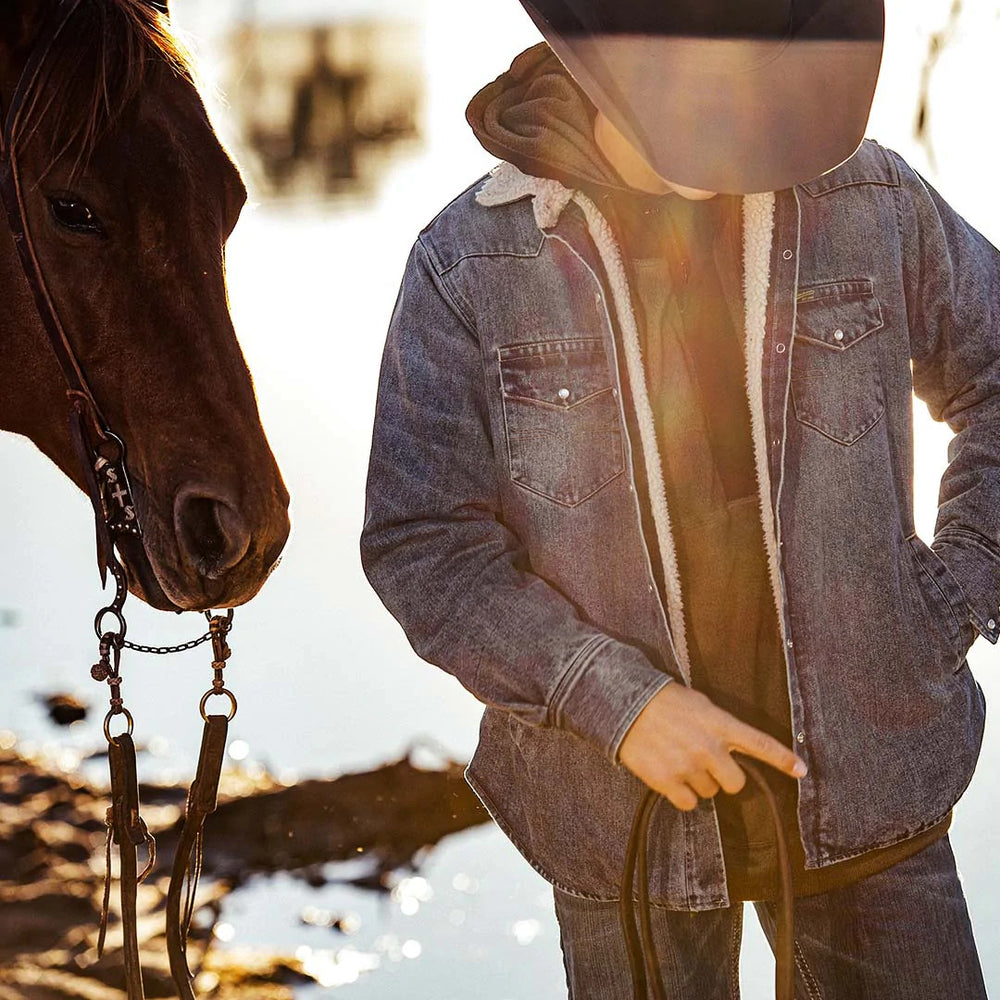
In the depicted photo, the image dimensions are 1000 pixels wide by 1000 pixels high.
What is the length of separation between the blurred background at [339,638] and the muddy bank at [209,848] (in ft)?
0.33

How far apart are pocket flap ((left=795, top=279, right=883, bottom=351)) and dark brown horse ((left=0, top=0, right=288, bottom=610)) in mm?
865

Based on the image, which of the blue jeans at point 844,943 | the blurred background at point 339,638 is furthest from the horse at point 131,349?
the blue jeans at point 844,943

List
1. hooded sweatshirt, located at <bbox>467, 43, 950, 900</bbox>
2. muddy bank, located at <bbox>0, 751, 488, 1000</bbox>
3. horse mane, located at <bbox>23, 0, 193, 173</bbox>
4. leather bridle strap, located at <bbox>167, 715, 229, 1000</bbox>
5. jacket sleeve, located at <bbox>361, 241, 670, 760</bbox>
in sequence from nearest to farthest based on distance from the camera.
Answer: jacket sleeve, located at <bbox>361, 241, 670, 760</bbox> < hooded sweatshirt, located at <bbox>467, 43, 950, 900</bbox> < leather bridle strap, located at <bbox>167, 715, 229, 1000</bbox> < horse mane, located at <bbox>23, 0, 193, 173</bbox> < muddy bank, located at <bbox>0, 751, 488, 1000</bbox>

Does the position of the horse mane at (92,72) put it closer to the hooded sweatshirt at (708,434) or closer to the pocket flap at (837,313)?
the hooded sweatshirt at (708,434)

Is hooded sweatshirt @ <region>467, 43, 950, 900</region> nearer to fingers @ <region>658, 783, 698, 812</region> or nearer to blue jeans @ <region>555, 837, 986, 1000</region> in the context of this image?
blue jeans @ <region>555, 837, 986, 1000</region>

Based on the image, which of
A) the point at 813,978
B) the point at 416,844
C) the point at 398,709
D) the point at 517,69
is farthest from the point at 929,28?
the point at 813,978

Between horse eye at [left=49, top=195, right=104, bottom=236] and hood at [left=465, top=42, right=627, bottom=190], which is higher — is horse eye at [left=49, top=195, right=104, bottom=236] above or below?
above

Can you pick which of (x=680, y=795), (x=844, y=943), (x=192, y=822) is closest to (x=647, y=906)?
(x=680, y=795)

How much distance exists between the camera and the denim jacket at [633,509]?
1556 mm

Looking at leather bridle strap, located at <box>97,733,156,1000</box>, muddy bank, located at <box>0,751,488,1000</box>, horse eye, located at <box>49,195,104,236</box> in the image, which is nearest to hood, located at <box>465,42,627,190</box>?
horse eye, located at <box>49,195,104,236</box>

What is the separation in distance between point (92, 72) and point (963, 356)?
4.58ft

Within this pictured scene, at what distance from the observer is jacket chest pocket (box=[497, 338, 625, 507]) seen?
1.58m

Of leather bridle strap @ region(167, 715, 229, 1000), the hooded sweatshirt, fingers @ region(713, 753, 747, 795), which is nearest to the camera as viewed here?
fingers @ region(713, 753, 747, 795)

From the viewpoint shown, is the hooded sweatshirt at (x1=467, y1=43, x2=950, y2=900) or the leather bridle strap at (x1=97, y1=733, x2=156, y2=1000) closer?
the hooded sweatshirt at (x1=467, y1=43, x2=950, y2=900)
